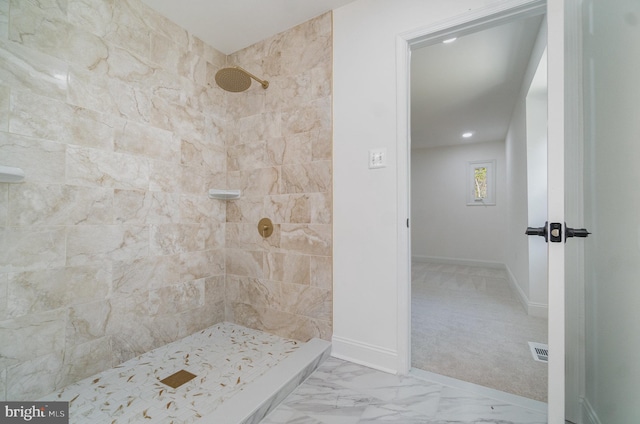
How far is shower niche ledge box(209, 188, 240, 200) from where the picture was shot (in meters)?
2.18

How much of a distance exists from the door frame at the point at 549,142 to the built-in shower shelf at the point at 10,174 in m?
1.90

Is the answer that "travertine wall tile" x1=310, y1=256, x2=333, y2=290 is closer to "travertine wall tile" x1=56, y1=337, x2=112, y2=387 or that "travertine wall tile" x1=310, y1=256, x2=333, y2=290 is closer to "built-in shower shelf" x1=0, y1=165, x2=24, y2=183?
"travertine wall tile" x1=56, y1=337, x2=112, y2=387

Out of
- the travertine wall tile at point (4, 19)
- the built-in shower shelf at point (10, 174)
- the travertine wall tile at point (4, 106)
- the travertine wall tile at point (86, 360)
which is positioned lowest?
the travertine wall tile at point (86, 360)

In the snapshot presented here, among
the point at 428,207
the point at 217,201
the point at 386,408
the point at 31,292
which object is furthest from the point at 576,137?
the point at 428,207

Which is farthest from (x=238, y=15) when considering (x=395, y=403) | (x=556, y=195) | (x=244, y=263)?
(x=395, y=403)

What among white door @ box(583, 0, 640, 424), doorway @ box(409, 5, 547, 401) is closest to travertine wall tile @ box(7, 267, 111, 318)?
doorway @ box(409, 5, 547, 401)

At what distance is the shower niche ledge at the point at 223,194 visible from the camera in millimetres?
2177

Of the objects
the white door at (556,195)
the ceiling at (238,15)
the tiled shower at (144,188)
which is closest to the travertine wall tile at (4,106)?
the tiled shower at (144,188)

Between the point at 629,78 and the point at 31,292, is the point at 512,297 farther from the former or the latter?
the point at 31,292

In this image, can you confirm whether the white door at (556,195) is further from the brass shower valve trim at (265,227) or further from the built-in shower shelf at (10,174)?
the built-in shower shelf at (10,174)

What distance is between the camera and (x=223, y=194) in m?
2.21

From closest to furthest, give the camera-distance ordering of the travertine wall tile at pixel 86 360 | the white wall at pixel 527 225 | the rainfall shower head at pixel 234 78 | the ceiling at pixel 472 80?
the travertine wall tile at pixel 86 360 → the rainfall shower head at pixel 234 78 → the ceiling at pixel 472 80 → the white wall at pixel 527 225

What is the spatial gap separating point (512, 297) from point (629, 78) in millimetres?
3046

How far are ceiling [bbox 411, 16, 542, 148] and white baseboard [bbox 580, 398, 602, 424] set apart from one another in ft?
7.65
